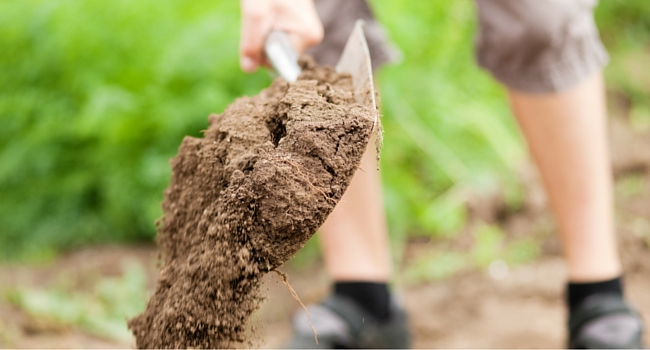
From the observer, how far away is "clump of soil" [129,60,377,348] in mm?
1028

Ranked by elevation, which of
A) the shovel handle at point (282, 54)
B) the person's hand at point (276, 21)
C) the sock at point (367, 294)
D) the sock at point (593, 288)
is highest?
the person's hand at point (276, 21)

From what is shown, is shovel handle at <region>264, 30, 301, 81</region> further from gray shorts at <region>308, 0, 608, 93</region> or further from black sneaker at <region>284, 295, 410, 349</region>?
black sneaker at <region>284, 295, 410, 349</region>

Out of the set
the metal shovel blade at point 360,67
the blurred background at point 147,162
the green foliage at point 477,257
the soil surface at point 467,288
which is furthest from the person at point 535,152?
the green foliage at point 477,257

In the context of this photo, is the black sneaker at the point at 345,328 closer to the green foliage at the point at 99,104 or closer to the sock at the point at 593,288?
the sock at the point at 593,288

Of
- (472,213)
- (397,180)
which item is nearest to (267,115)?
(397,180)

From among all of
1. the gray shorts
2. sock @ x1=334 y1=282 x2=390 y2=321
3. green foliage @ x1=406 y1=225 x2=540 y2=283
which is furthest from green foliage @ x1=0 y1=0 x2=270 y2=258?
the gray shorts

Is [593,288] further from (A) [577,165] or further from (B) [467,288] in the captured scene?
(B) [467,288]

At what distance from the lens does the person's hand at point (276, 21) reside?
1449 mm

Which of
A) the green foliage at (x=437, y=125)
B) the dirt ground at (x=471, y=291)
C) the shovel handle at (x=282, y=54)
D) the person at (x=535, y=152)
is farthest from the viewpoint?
the green foliage at (x=437, y=125)

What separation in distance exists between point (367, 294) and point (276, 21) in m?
0.92

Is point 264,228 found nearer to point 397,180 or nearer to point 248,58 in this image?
point 248,58

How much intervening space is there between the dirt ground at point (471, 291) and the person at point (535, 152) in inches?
15.1

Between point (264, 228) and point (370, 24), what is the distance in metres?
1.09

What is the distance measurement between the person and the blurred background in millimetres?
527
